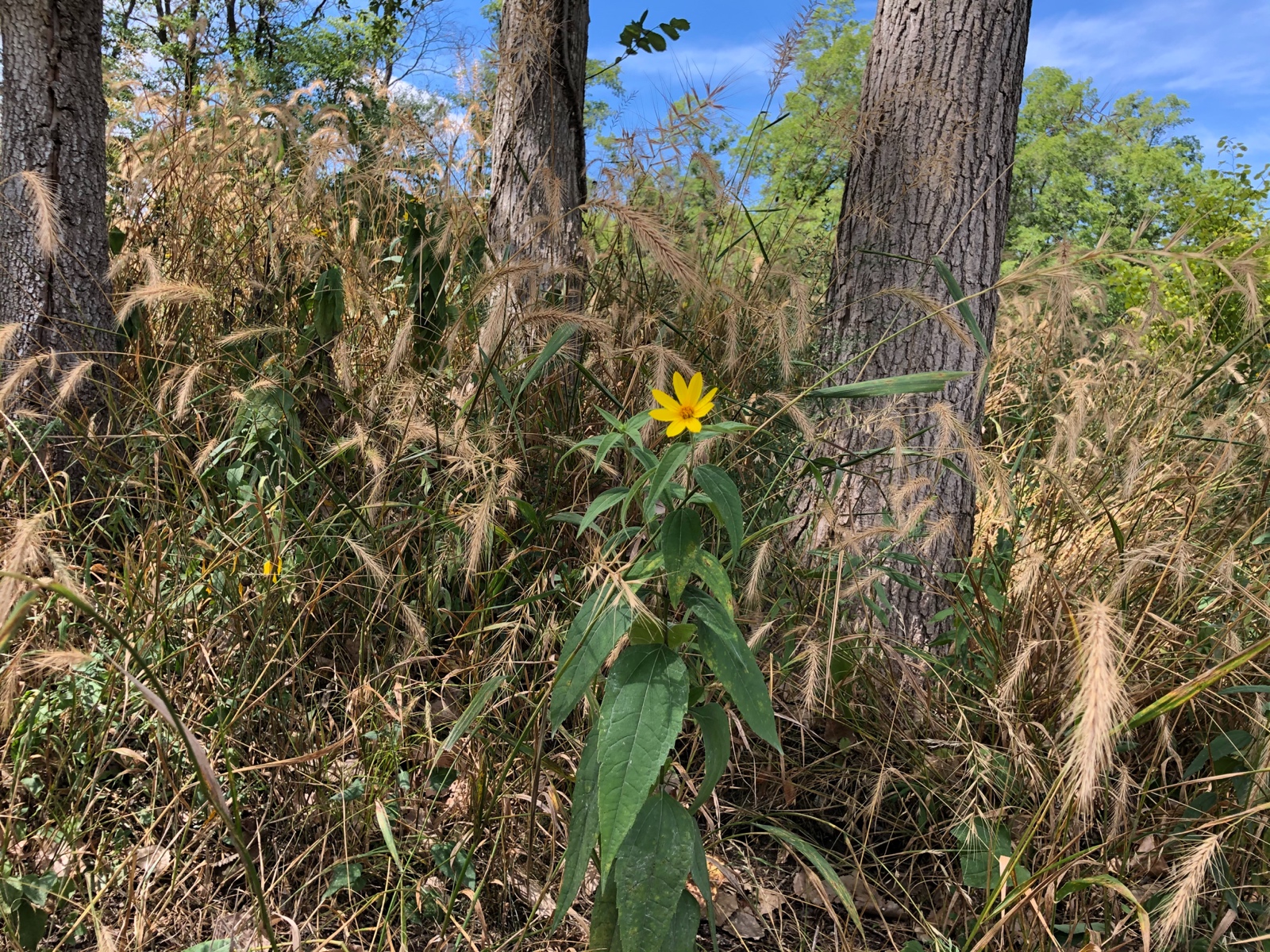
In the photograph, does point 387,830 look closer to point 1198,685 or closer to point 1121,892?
point 1121,892

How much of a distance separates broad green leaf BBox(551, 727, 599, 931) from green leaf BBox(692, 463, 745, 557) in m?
0.32

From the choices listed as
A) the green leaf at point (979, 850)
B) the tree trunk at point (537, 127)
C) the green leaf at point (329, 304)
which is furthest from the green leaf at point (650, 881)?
the tree trunk at point (537, 127)

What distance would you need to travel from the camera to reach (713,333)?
221 centimetres

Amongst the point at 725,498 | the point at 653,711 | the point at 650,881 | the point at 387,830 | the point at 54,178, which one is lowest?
the point at 387,830

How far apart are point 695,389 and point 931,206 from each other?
53.9 inches

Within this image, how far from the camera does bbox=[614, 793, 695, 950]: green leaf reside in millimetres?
1033

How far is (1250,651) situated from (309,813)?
62.2 inches

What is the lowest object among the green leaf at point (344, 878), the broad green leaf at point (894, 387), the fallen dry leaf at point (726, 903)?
the fallen dry leaf at point (726, 903)

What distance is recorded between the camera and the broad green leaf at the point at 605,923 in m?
1.12

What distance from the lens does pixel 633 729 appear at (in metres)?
1.01

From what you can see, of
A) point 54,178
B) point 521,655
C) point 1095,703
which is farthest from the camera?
point 54,178

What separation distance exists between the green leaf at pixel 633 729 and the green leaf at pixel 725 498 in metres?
0.19

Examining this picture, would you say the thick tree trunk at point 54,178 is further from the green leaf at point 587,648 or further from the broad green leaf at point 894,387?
the broad green leaf at point 894,387

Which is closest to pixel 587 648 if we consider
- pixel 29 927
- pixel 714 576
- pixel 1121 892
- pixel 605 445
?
pixel 714 576
